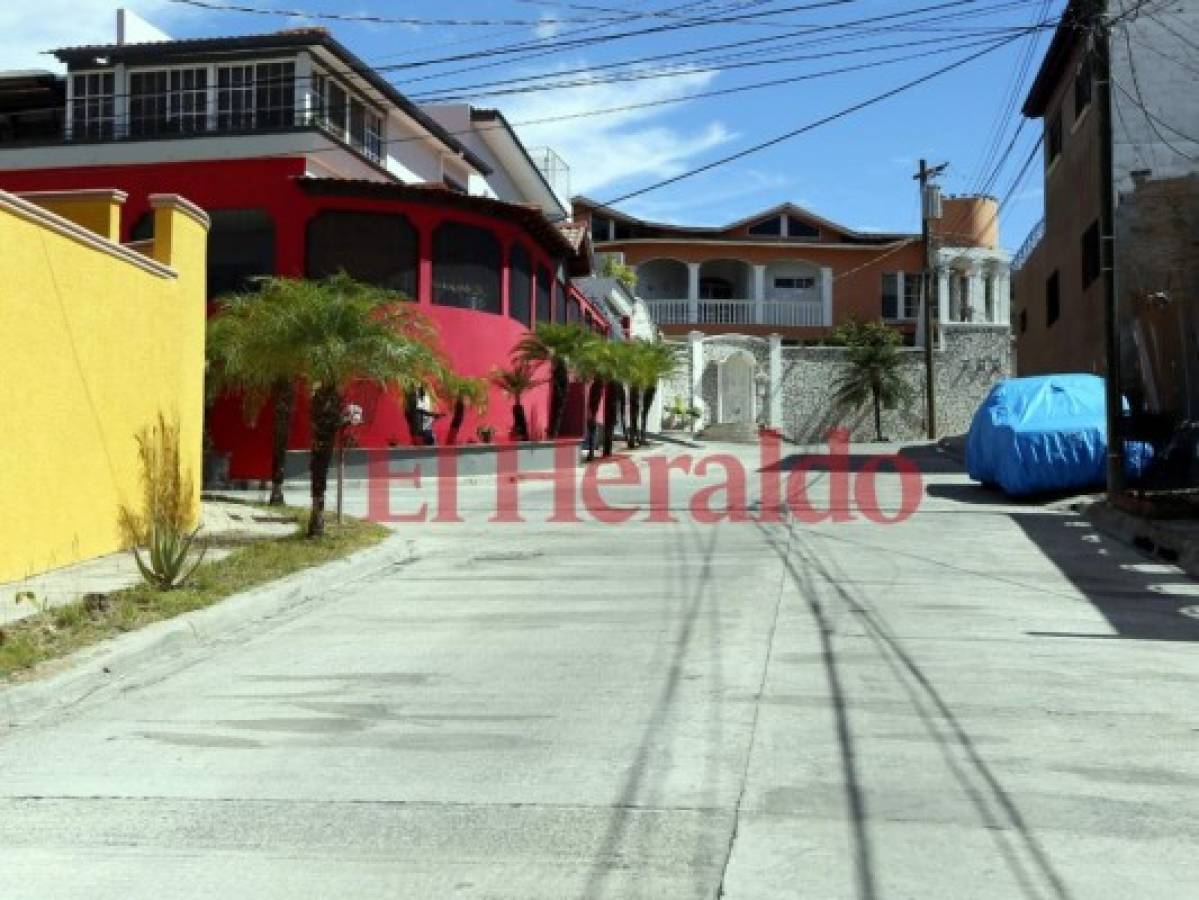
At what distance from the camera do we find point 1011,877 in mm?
4750

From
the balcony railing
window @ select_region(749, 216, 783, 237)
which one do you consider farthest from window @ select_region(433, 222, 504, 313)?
window @ select_region(749, 216, 783, 237)

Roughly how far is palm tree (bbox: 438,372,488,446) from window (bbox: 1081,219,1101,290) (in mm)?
14098

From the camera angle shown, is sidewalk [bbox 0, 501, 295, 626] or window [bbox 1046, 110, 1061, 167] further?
window [bbox 1046, 110, 1061, 167]

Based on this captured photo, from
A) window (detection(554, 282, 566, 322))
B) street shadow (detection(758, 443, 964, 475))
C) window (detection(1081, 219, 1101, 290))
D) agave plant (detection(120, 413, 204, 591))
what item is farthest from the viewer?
A: window (detection(554, 282, 566, 322))

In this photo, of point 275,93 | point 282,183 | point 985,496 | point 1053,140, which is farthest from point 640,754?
point 1053,140

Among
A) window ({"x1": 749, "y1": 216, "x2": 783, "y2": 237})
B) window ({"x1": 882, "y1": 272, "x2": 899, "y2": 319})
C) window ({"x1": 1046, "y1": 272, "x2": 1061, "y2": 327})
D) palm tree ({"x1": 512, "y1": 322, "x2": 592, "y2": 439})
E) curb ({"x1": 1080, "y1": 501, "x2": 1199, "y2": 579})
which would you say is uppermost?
window ({"x1": 749, "y1": 216, "x2": 783, "y2": 237})

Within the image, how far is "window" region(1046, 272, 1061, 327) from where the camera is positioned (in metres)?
34.4

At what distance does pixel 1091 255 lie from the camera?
2992 centimetres

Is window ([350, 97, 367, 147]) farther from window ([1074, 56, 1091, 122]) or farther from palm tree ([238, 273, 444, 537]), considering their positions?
palm tree ([238, 273, 444, 537])

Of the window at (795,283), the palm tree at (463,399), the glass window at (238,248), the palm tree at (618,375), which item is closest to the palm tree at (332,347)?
the palm tree at (463,399)

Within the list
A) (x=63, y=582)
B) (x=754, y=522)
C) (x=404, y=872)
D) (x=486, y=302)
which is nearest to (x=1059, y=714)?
(x=404, y=872)

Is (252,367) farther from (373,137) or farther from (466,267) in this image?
(373,137)

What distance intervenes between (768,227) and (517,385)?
3301 cm

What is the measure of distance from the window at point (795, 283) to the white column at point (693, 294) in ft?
13.2
